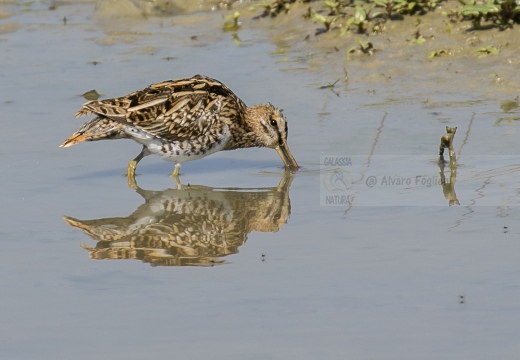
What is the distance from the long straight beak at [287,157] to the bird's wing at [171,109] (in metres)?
0.59

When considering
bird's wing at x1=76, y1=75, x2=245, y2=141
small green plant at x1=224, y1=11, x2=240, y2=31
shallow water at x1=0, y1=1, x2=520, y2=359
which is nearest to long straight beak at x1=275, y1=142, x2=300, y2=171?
shallow water at x1=0, y1=1, x2=520, y2=359

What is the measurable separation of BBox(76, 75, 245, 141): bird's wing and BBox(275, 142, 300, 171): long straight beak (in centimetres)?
59

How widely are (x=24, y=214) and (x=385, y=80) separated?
548cm

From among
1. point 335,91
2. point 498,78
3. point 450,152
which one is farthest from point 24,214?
point 498,78

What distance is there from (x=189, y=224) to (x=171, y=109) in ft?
6.63

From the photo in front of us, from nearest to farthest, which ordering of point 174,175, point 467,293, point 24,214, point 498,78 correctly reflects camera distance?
point 467,293 < point 24,214 < point 174,175 < point 498,78

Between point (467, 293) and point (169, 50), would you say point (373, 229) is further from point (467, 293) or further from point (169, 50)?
point (169, 50)

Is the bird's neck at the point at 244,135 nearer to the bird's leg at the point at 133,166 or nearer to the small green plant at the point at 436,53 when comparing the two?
the bird's leg at the point at 133,166

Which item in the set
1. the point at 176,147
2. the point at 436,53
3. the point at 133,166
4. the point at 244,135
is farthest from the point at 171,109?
the point at 436,53

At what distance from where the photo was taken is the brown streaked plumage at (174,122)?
1049 centimetres

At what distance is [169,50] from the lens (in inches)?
613

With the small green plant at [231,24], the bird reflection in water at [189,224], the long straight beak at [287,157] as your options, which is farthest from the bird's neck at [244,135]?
the small green plant at [231,24]

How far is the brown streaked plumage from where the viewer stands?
10.5m

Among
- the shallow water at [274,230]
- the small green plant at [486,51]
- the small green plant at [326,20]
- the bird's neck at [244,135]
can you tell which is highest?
the small green plant at [326,20]
